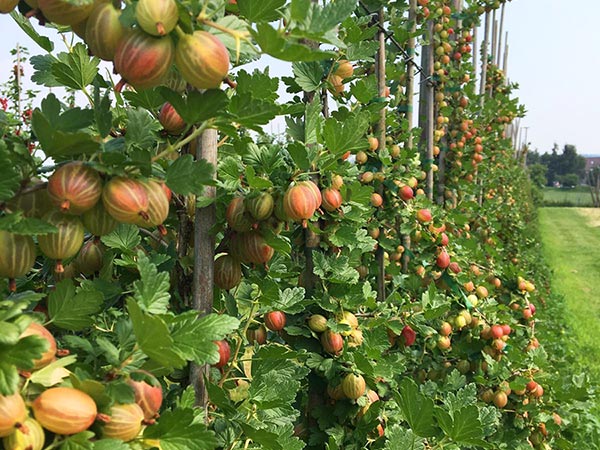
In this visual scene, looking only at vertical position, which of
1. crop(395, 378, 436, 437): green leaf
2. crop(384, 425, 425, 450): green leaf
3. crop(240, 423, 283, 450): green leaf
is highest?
crop(240, 423, 283, 450): green leaf

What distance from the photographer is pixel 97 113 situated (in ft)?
2.20

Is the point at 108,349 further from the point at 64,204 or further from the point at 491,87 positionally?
the point at 491,87

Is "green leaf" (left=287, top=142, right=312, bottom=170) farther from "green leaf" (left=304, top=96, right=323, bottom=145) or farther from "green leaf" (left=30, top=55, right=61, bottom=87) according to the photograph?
"green leaf" (left=30, top=55, right=61, bottom=87)

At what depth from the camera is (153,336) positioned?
57cm

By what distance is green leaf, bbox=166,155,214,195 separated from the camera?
0.71 metres

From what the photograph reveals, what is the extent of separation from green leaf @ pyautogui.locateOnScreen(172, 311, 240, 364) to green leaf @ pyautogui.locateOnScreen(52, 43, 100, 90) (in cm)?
46

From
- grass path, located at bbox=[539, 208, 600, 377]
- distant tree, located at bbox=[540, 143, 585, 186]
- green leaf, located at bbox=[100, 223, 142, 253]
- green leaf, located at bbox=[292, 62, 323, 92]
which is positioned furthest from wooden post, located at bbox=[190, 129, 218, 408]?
distant tree, located at bbox=[540, 143, 585, 186]

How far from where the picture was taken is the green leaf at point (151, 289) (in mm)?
622

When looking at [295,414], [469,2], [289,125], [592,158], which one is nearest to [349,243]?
[289,125]

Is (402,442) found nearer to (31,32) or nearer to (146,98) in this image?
(146,98)

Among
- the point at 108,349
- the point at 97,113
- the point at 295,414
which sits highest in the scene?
the point at 97,113

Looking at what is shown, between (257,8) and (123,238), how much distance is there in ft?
1.49

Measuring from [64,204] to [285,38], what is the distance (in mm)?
316

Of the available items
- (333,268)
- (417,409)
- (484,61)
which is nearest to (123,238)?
(417,409)
